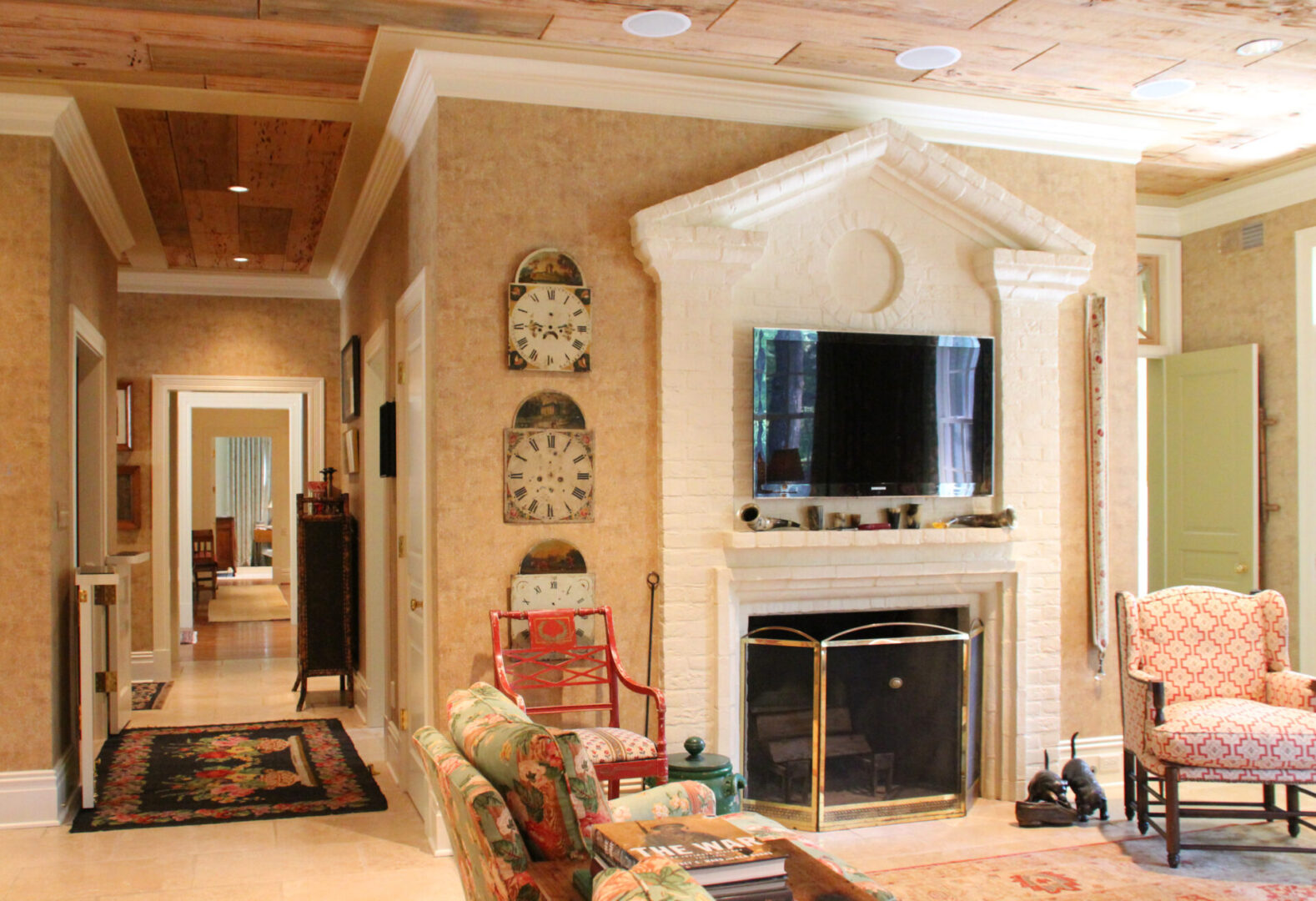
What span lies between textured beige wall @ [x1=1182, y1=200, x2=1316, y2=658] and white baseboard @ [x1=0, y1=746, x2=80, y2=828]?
5.67m

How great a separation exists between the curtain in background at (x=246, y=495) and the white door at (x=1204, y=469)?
44.8ft

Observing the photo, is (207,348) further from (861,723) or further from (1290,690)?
(1290,690)

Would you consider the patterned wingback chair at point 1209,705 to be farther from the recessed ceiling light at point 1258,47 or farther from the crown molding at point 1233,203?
the crown molding at point 1233,203

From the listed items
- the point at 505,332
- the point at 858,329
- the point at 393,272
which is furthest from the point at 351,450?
the point at 858,329

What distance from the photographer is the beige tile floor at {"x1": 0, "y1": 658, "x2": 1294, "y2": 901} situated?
12.2 feet

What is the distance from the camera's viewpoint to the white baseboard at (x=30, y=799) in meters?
4.35

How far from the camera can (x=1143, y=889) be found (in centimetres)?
370

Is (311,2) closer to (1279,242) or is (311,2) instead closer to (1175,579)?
(1279,242)

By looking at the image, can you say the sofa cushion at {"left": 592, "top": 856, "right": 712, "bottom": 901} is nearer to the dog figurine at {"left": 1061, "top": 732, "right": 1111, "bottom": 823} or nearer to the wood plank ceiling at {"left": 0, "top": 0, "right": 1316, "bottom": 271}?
the wood plank ceiling at {"left": 0, "top": 0, "right": 1316, "bottom": 271}

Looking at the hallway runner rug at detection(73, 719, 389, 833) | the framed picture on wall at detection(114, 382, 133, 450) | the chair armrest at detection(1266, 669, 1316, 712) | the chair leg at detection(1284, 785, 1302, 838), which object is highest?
the framed picture on wall at detection(114, 382, 133, 450)

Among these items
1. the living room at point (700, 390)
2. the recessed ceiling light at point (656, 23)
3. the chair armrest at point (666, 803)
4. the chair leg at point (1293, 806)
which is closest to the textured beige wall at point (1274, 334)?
the living room at point (700, 390)

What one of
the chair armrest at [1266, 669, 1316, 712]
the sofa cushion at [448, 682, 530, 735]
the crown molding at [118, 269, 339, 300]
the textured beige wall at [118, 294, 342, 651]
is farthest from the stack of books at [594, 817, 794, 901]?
the crown molding at [118, 269, 339, 300]

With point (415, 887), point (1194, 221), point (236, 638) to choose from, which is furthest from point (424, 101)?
point (236, 638)

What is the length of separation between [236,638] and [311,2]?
7514mm
